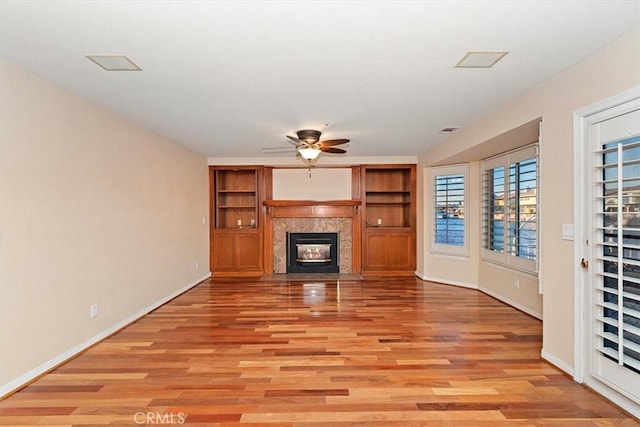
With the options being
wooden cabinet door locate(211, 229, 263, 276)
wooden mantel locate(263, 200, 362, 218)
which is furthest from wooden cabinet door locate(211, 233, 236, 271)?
wooden mantel locate(263, 200, 362, 218)

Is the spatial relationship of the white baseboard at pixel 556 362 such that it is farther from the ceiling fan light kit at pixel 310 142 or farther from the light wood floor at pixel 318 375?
the ceiling fan light kit at pixel 310 142

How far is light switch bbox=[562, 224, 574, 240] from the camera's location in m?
2.89

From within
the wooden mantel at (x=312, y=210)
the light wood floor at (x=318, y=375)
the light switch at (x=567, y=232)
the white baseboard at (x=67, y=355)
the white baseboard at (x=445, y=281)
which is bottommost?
the light wood floor at (x=318, y=375)

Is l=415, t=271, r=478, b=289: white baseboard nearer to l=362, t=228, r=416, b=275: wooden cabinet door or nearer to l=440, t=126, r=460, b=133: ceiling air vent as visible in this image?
l=362, t=228, r=416, b=275: wooden cabinet door

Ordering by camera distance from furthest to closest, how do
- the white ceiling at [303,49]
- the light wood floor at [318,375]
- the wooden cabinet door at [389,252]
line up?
the wooden cabinet door at [389,252] < the light wood floor at [318,375] < the white ceiling at [303,49]

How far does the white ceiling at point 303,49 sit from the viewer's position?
204 centimetres

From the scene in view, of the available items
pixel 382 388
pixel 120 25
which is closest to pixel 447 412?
pixel 382 388

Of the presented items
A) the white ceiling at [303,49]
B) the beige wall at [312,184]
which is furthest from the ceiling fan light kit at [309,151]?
the beige wall at [312,184]

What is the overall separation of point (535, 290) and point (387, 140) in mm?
2932

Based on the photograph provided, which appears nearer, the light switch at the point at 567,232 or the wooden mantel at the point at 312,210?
the light switch at the point at 567,232

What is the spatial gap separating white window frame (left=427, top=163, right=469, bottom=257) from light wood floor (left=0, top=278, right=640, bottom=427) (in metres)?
1.59

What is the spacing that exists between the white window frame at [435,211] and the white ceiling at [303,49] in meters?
2.15

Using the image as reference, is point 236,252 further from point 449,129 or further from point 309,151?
point 449,129

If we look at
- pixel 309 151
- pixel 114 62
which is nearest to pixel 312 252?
pixel 309 151
